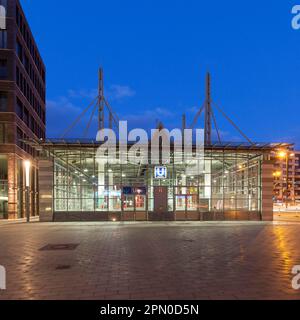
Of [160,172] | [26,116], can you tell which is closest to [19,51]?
[26,116]

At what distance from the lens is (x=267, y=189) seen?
27.0 meters

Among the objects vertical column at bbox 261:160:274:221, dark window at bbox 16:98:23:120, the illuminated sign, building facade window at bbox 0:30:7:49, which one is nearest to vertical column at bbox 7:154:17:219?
dark window at bbox 16:98:23:120

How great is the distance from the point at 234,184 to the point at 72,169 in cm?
1458

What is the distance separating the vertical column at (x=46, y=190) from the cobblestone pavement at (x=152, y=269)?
11.3 m

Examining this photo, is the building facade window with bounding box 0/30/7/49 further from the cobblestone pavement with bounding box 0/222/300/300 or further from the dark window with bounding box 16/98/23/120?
the cobblestone pavement with bounding box 0/222/300/300

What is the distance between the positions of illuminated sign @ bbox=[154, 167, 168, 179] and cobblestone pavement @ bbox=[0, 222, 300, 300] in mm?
13117

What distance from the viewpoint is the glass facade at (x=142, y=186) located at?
26.2 meters

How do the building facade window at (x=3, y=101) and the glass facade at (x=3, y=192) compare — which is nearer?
the glass facade at (x=3, y=192)

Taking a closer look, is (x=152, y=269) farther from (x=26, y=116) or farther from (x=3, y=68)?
(x=26, y=116)

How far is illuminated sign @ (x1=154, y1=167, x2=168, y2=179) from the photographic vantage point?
27062 mm

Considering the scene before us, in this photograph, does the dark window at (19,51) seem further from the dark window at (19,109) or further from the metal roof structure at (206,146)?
the metal roof structure at (206,146)

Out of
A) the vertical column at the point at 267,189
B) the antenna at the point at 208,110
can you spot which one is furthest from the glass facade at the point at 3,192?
the vertical column at the point at 267,189
